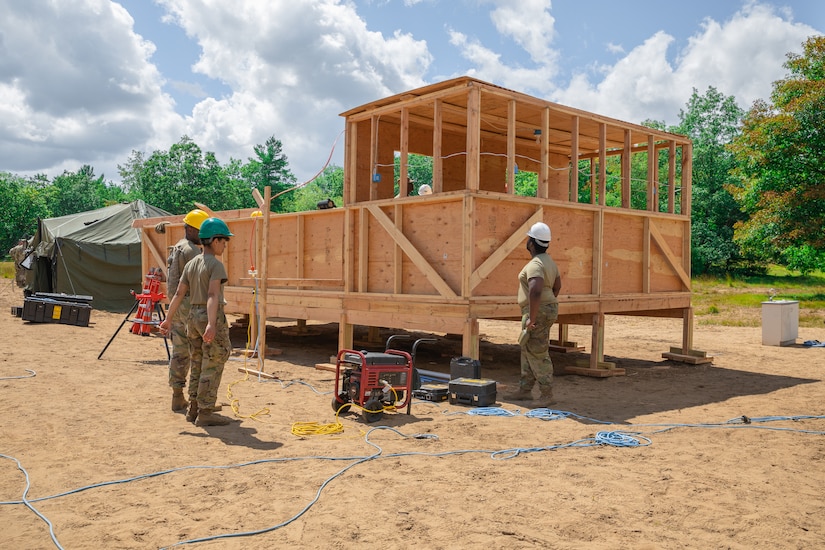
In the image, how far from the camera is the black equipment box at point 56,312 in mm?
16969

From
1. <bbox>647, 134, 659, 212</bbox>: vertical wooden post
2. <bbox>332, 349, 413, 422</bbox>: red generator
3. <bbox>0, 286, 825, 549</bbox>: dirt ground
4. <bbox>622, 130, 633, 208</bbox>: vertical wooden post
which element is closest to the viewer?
<bbox>0, 286, 825, 549</bbox>: dirt ground

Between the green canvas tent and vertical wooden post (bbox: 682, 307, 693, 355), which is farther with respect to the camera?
the green canvas tent

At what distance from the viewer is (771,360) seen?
13.0 metres

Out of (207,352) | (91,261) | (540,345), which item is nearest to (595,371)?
(540,345)

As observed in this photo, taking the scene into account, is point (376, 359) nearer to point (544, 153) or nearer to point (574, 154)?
point (544, 153)

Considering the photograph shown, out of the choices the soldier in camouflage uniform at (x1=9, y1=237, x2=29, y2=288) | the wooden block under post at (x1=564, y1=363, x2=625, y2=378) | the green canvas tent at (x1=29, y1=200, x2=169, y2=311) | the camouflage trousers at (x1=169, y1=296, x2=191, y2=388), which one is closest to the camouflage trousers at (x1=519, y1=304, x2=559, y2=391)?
the wooden block under post at (x1=564, y1=363, x2=625, y2=378)

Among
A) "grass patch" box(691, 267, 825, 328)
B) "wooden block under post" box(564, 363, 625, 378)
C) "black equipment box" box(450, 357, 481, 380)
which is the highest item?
"grass patch" box(691, 267, 825, 328)

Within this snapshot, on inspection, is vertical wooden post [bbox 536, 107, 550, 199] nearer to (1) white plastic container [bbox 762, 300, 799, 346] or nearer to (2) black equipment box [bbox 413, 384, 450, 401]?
(2) black equipment box [bbox 413, 384, 450, 401]

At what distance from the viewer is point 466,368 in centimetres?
860

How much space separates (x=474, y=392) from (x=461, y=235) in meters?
2.39

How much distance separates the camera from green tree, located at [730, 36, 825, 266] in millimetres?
24375

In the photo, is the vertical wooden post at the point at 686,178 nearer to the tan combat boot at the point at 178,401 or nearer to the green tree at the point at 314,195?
the tan combat boot at the point at 178,401

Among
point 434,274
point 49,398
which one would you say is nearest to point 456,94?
point 434,274

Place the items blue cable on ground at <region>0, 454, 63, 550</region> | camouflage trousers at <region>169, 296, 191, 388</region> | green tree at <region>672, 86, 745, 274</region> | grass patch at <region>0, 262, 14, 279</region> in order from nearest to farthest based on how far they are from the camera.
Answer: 1. blue cable on ground at <region>0, 454, 63, 550</region>
2. camouflage trousers at <region>169, 296, 191, 388</region>
3. grass patch at <region>0, 262, 14, 279</region>
4. green tree at <region>672, 86, 745, 274</region>
